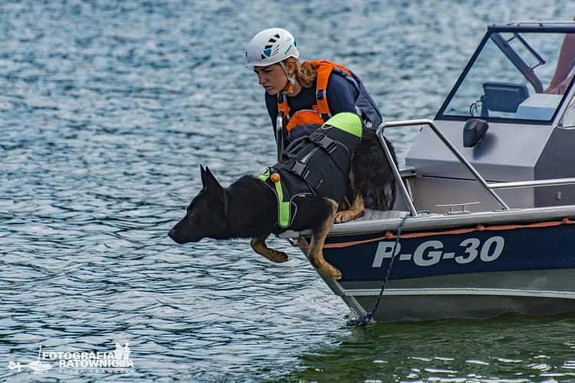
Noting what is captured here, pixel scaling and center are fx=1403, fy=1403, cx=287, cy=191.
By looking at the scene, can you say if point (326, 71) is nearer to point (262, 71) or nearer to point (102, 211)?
point (262, 71)

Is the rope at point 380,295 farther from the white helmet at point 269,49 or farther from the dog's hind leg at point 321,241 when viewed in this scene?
the white helmet at point 269,49

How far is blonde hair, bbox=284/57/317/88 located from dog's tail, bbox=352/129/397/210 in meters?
0.57

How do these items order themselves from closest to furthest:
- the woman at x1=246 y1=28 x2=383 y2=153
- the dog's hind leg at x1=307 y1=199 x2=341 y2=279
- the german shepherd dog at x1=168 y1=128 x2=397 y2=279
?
1. the german shepherd dog at x1=168 y1=128 x2=397 y2=279
2. the dog's hind leg at x1=307 y1=199 x2=341 y2=279
3. the woman at x1=246 y1=28 x2=383 y2=153

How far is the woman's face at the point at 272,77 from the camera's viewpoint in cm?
1067

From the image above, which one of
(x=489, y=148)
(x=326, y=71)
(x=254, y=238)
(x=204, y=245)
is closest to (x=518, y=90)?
(x=489, y=148)

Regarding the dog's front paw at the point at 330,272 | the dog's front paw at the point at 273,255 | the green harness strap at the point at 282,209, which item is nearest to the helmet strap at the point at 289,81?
the green harness strap at the point at 282,209

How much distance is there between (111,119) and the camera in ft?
77.8

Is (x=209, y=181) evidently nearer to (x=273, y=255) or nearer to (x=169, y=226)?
(x=273, y=255)

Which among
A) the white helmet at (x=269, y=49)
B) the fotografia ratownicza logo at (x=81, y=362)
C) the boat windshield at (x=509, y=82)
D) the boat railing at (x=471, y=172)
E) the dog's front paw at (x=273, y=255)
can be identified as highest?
the white helmet at (x=269, y=49)

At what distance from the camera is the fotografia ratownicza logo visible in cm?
1093

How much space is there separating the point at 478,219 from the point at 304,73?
5.69ft

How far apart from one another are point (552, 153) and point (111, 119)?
13.5 m

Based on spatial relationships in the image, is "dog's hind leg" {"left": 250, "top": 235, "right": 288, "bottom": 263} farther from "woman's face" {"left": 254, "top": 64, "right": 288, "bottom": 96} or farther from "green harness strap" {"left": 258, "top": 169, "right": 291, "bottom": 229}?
"woman's face" {"left": 254, "top": 64, "right": 288, "bottom": 96}

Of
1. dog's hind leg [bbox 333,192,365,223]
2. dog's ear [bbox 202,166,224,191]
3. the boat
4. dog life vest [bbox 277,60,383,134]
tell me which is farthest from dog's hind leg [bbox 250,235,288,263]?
dog life vest [bbox 277,60,383,134]
